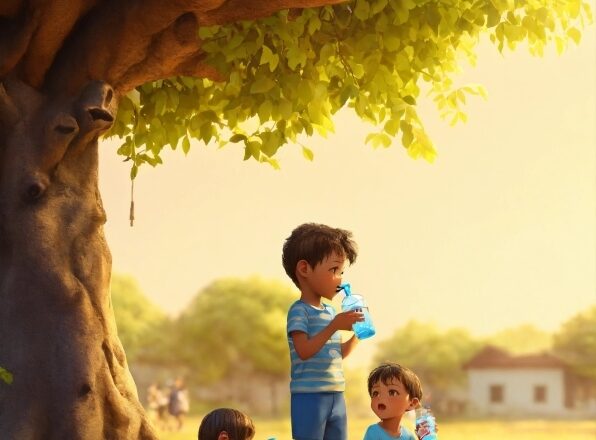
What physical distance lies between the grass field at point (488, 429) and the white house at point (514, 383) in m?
1.08

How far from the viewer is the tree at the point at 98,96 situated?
346 inches

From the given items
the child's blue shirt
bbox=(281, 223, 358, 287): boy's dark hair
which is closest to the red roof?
bbox=(281, 223, 358, 287): boy's dark hair

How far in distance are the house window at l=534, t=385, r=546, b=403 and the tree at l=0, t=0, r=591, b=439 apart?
5006 cm

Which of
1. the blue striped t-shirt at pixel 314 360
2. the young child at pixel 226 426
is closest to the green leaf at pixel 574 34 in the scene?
the blue striped t-shirt at pixel 314 360

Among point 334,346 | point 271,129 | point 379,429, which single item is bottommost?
point 379,429

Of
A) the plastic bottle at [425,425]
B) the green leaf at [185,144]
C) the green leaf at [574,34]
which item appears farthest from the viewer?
the green leaf at [185,144]

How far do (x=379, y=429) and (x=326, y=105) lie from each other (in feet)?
16.4

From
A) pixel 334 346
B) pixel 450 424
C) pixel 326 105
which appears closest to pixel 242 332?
pixel 450 424

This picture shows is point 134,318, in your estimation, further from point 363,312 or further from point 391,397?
point 391,397

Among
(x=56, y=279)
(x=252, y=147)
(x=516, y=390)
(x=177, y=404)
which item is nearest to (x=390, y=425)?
(x=56, y=279)

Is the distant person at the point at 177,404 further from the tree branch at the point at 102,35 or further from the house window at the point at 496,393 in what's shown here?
the house window at the point at 496,393

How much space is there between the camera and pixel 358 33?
9.69 metres

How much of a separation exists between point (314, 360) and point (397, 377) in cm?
62

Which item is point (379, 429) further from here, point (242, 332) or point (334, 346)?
point (242, 332)
